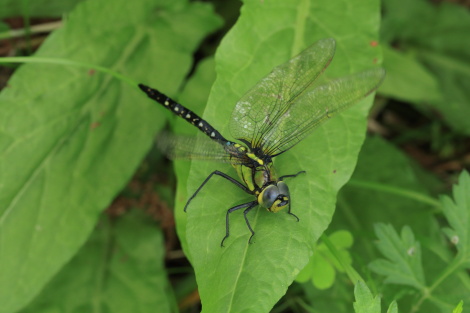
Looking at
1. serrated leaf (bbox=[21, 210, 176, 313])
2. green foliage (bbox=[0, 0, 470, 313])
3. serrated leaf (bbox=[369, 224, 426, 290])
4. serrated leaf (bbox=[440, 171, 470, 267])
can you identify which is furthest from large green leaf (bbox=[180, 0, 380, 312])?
serrated leaf (bbox=[21, 210, 176, 313])

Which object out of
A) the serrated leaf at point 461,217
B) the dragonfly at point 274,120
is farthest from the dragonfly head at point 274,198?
the serrated leaf at point 461,217

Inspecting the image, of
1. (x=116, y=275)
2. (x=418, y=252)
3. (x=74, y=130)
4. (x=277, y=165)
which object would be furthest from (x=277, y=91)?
(x=116, y=275)

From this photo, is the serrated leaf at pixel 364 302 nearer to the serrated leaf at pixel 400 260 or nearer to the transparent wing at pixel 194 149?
the serrated leaf at pixel 400 260

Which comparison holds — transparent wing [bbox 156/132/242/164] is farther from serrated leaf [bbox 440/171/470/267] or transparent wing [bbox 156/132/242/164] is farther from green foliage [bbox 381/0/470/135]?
green foliage [bbox 381/0/470/135]

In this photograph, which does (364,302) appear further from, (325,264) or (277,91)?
(277,91)

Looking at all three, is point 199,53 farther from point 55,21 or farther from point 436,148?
point 436,148

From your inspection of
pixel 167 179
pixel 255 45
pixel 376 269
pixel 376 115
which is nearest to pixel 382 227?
pixel 376 269
